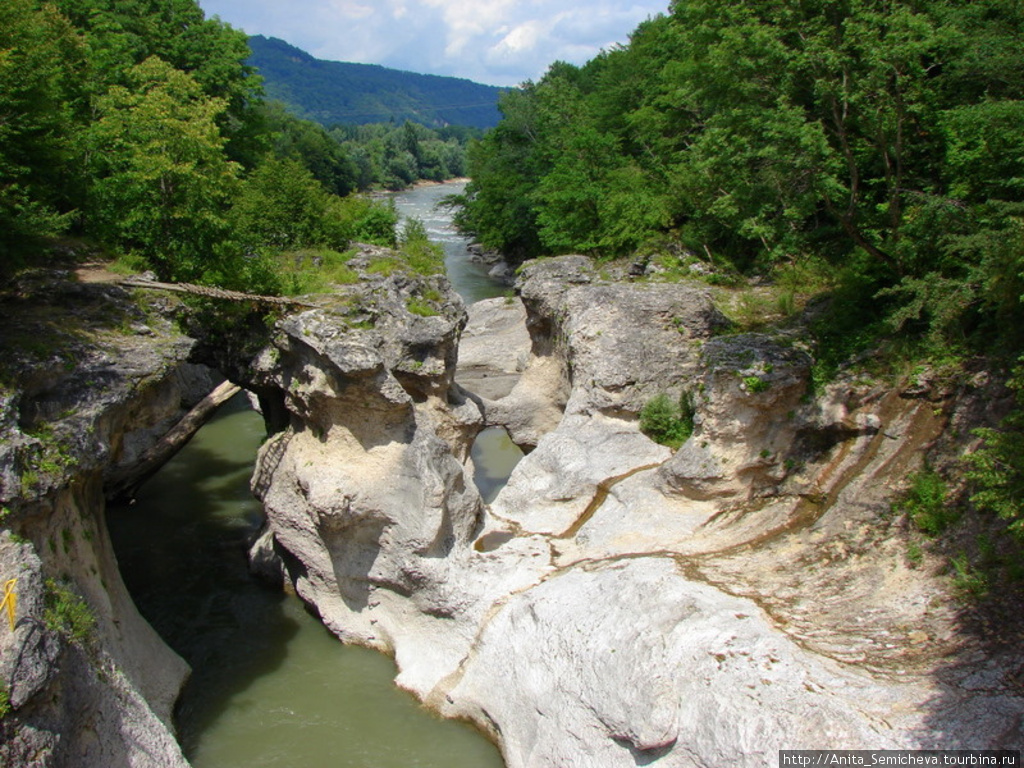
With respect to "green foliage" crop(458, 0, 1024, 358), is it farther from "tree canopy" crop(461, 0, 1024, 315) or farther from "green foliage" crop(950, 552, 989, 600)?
"green foliage" crop(950, 552, 989, 600)

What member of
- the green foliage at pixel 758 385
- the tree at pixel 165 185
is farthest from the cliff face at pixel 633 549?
the tree at pixel 165 185

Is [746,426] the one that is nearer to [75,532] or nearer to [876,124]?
[876,124]

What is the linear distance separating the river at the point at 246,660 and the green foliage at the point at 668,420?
20.4 feet

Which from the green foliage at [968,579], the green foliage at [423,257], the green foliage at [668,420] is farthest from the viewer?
the green foliage at [423,257]

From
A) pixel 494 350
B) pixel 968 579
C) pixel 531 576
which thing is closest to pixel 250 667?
pixel 531 576

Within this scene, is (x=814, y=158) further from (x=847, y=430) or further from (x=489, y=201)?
(x=489, y=201)

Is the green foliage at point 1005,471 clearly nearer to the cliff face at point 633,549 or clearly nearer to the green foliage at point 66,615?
the cliff face at point 633,549

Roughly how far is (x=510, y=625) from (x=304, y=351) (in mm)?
7010

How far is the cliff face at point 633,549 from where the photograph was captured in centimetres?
1002

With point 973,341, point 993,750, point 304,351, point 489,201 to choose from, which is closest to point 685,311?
point 973,341

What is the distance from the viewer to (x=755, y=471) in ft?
50.3

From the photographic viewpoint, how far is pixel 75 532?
11.7m

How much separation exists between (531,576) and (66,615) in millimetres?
7785

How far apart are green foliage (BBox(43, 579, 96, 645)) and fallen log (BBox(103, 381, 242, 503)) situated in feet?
27.7
